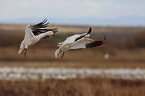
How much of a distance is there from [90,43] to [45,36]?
18 cm

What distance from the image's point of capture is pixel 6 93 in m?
13.8

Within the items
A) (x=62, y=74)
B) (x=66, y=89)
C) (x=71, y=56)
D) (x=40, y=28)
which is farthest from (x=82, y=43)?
(x=71, y=56)

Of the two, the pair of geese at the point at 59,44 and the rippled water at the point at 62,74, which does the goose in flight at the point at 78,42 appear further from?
the rippled water at the point at 62,74

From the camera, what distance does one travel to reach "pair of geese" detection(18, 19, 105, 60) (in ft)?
3.43

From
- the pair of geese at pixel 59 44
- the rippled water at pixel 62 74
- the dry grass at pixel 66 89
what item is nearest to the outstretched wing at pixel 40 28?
the pair of geese at pixel 59 44

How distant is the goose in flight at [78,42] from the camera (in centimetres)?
104

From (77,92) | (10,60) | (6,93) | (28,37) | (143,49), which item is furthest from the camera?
(143,49)

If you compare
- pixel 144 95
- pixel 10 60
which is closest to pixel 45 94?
pixel 144 95

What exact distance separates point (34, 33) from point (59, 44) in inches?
4.5

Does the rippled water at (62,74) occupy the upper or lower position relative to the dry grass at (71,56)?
upper

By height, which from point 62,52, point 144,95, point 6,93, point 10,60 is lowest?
point 10,60

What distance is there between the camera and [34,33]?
1.13 metres

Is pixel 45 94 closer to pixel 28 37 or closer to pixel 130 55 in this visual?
pixel 28 37

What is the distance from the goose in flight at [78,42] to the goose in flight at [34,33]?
0.08 metres
